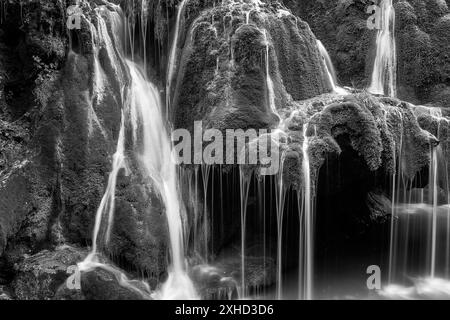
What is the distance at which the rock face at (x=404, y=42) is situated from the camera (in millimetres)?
15461

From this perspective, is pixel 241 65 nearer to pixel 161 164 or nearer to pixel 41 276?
pixel 161 164

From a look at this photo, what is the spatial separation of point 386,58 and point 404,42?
88 cm

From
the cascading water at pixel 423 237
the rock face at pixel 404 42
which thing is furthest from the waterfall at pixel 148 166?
the rock face at pixel 404 42

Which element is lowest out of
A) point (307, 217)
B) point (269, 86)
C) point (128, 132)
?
point (307, 217)

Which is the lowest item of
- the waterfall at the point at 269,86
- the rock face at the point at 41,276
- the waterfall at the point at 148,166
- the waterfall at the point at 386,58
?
the rock face at the point at 41,276

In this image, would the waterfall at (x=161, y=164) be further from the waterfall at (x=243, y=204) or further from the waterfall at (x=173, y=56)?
the waterfall at (x=243, y=204)

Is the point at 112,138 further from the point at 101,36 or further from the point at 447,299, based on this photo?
the point at 447,299

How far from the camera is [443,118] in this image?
11469 mm

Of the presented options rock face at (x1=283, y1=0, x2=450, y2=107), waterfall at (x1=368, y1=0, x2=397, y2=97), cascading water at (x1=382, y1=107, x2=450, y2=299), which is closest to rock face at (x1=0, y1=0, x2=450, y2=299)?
cascading water at (x1=382, y1=107, x2=450, y2=299)

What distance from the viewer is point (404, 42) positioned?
619 inches

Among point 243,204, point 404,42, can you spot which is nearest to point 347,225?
point 243,204

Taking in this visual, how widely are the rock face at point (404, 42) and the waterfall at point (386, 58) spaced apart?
19 centimetres

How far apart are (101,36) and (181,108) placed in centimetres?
265

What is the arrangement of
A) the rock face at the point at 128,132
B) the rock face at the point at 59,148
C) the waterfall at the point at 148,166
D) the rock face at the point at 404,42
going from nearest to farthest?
the rock face at the point at 128,132
the rock face at the point at 59,148
the waterfall at the point at 148,166
the rock face at the point at 404,42
